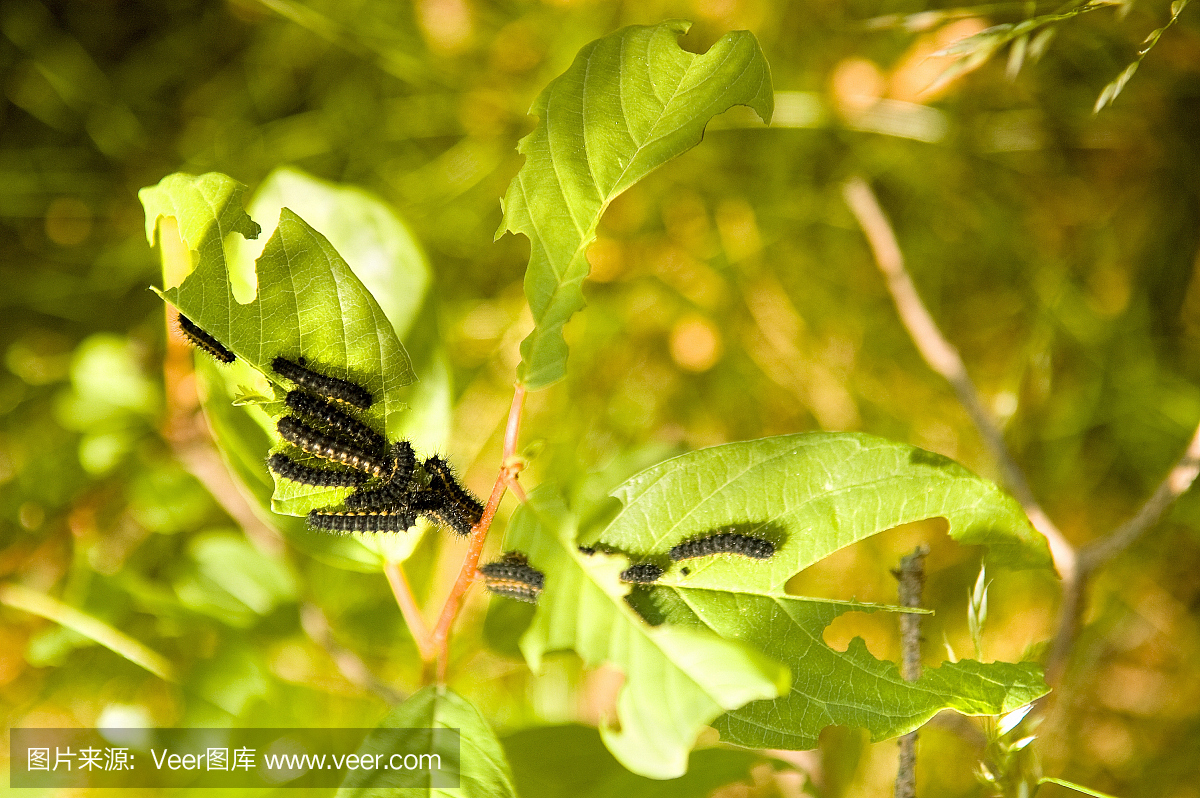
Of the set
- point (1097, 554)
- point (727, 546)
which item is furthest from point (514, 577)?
point (1097, 554)

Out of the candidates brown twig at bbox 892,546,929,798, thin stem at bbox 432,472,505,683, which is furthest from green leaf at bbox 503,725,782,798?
thin stem at bbox 432,472,505,683

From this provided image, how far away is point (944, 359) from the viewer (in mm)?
2914

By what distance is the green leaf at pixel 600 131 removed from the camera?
4.81 feet

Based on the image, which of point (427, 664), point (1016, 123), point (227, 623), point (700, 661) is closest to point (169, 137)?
point (227, 623)

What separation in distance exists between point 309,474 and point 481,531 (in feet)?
1.45

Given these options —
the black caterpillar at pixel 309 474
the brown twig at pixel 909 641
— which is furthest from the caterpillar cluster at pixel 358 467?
the brown twig at pixel 909 641

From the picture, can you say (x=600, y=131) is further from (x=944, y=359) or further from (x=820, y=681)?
(x=944, y=359)

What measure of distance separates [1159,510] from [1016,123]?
2425mm

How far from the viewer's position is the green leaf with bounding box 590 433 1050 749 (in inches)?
64.2

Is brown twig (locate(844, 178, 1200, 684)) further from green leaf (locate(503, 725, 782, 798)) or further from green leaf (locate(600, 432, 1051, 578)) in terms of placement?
green leaf (locate(503, 725, 782, 798))

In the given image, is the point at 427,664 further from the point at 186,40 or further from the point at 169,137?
the point at 186,40

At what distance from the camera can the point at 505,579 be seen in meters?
1.62

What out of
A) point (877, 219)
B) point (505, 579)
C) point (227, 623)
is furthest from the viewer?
point (877, 219)

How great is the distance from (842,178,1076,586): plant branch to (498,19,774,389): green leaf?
160cm
